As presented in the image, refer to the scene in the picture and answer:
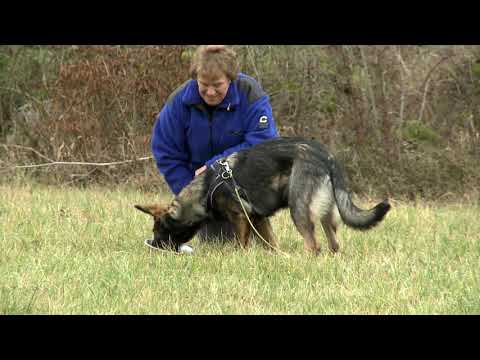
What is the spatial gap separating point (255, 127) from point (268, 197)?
778 mm

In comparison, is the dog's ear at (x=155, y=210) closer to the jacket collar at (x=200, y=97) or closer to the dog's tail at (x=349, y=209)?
the jacket collar at (x=200, y=97)

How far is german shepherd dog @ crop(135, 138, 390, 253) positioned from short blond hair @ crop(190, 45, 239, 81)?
800 millimetres

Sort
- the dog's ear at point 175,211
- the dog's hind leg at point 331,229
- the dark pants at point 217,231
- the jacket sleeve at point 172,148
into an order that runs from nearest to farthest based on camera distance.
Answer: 1. the dog's hind leg at point 331,229
2. the dog's ear at point 175,211
3. the jacket sleeve at point 172,148
4. the dark pants at point 217,231

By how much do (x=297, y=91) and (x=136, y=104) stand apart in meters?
2.78

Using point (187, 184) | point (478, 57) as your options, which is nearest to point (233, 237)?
point (187, 184)

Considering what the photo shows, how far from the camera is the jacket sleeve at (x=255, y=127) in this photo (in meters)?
7.32

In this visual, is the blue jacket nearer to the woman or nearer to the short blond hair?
the woman

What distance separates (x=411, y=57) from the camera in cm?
1282

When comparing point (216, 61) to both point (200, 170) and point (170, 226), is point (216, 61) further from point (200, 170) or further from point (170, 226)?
point (170, 226)

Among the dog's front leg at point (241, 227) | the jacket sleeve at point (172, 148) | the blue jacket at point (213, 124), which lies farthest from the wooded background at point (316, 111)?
the dog's front leg at point (241, 227)

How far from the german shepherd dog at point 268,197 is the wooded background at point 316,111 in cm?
455

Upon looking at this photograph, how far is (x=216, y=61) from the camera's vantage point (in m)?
6.70

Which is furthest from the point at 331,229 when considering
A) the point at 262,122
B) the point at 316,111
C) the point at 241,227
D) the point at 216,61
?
the point at 316,111

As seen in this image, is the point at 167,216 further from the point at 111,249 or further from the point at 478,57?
the point at 478,57
